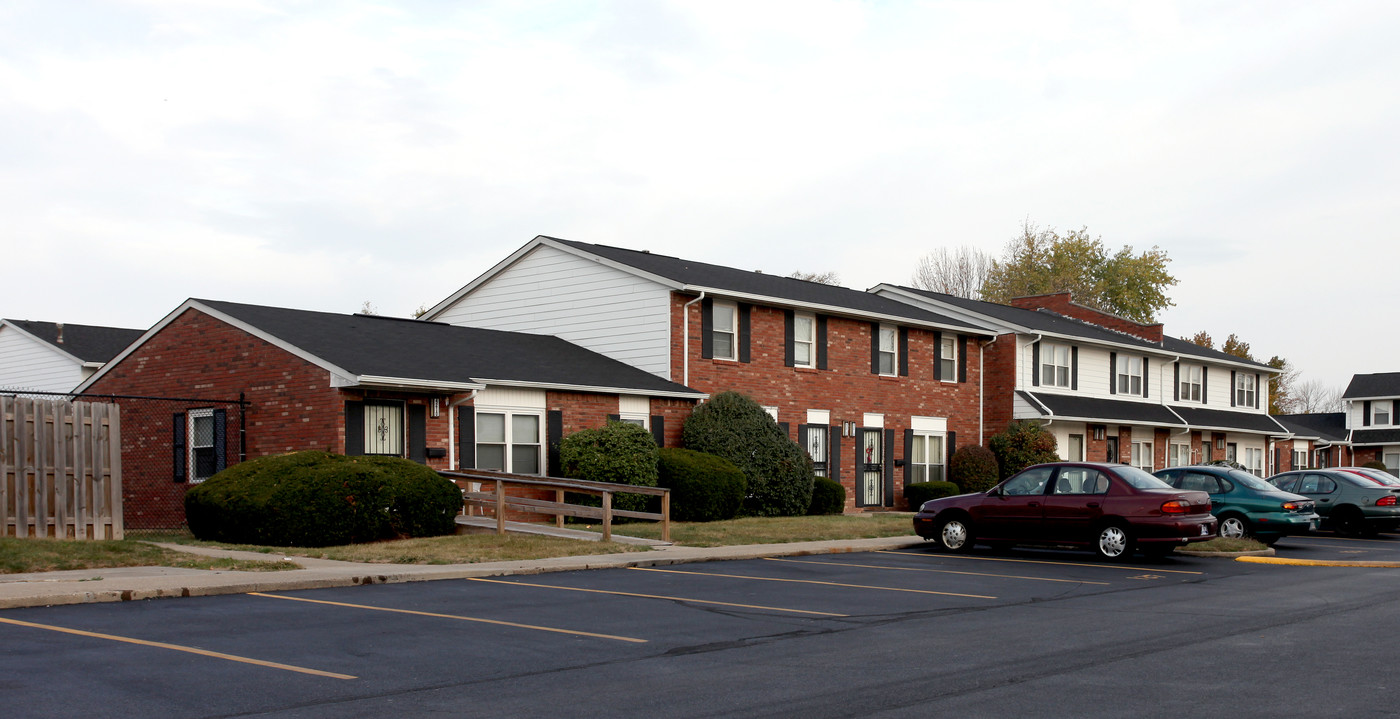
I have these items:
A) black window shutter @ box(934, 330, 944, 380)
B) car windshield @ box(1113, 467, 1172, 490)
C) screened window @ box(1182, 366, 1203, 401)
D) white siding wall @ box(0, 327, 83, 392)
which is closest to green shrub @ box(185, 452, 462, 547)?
car windshield @ box(1113, 467, 1172, 490)

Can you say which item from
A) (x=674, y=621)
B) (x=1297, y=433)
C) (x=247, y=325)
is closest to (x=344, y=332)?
(x=247, y=325)

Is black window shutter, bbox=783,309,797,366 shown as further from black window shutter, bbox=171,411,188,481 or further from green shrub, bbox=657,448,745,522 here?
black window shutter, bbox=171,411,188,481

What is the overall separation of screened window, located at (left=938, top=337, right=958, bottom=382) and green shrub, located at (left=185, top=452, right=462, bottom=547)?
67.0 ft

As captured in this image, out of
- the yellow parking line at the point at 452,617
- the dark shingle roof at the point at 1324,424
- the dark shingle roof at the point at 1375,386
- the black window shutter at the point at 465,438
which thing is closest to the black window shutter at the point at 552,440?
the black window shutter at the point at 465,438

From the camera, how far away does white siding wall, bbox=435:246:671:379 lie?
97.2 ft

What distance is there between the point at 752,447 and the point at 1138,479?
1078 cm

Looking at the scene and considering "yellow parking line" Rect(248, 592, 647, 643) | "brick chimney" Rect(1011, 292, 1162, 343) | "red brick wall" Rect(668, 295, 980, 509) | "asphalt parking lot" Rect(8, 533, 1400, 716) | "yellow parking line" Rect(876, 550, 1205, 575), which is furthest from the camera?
"brick chimney" Rect(1011, 292, 1162, 343)

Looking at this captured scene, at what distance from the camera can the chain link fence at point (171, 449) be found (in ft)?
78.3

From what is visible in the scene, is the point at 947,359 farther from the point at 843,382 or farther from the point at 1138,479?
the point at 1138,479

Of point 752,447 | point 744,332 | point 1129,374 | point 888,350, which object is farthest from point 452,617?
point 1129,374

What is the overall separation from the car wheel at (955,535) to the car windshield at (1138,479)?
2.56m

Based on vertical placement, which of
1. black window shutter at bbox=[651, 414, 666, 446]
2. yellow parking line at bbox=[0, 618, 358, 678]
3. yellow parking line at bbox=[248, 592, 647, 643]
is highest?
black window shutter at bbox=[651, 414, 666, 446]

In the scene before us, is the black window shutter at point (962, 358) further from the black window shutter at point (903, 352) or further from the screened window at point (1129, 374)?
the screened window at point (1129, 374)

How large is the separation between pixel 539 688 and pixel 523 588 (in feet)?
20.3
